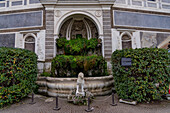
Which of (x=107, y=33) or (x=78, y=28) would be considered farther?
(x=78, y=28)

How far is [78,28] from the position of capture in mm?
10617

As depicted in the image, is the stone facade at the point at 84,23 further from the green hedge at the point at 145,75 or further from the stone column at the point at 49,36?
the green hedge at the point at 145,75

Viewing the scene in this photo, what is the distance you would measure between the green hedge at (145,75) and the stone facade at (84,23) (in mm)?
4254

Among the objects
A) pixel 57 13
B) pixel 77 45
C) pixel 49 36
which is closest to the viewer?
pixel 49 36

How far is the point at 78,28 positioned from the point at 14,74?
745 cm

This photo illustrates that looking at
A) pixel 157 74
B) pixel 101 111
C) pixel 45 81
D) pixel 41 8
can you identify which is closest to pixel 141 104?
pixel 157 74

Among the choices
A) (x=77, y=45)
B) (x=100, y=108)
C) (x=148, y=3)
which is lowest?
(x=100, y=108)

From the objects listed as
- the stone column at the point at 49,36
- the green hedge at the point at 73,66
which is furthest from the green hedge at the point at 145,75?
the stone column at the point at 49,36

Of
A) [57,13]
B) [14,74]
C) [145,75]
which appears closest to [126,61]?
[145,75]

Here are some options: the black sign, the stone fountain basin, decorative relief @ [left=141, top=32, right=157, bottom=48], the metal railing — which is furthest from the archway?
the black sign

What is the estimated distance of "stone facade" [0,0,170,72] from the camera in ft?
29.8

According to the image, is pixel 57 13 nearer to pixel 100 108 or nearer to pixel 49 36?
pixel 49 36

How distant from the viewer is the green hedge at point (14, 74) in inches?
173

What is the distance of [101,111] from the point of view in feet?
13.1
